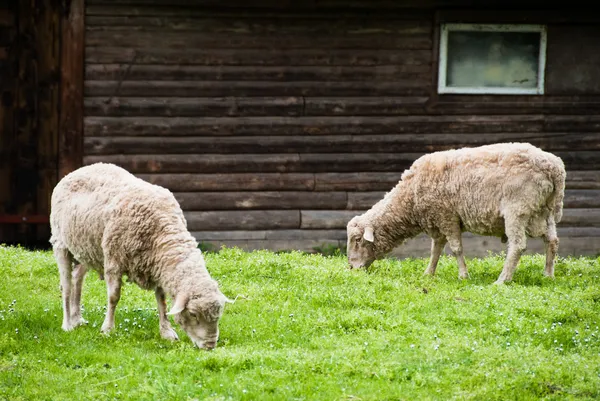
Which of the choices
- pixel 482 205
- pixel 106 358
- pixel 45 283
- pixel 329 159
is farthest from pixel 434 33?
pixel 106 358

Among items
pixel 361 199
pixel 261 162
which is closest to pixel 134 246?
pixel 261 162

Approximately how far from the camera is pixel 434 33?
15.2 metres

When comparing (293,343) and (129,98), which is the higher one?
(129,98)

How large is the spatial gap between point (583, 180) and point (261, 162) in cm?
525

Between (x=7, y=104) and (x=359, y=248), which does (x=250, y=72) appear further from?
(x=7, y=104)

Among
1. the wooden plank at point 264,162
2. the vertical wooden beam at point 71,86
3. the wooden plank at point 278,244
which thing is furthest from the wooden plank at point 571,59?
the vertical wooden beam at point 71,86

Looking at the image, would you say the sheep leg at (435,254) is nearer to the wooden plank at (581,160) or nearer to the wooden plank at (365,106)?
the wooden plank at (365,106)

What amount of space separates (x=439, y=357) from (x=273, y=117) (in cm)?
748

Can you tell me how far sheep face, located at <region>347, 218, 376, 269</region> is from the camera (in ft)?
40.4

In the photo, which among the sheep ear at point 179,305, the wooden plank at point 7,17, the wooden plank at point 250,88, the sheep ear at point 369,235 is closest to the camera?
the sheep ear at point 179,305

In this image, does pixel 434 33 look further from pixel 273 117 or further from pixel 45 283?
pixel 45 283

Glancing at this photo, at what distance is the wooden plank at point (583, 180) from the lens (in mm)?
15758

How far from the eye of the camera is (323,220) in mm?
15242

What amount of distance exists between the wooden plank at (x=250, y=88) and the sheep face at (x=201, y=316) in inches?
266
